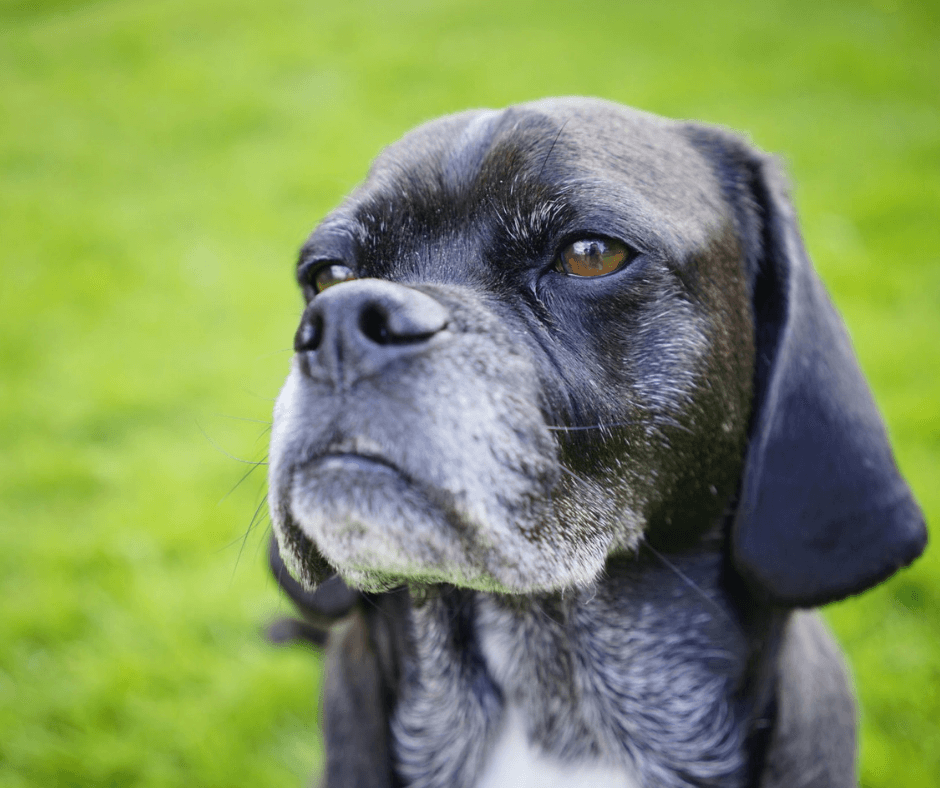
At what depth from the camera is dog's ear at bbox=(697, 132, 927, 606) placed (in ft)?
7.45

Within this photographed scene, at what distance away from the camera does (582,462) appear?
205cm

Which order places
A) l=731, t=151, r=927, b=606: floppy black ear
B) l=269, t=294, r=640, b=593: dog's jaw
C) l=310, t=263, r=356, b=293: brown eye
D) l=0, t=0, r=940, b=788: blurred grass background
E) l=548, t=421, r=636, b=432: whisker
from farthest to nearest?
1. l=0, t=0, r=940, b=788: blurred grass background
2. l=310, t=263, r=356, b=293: brown eye
3. l=731, t=151, r=927, b=606: floppy black ear
4. l=548, t=421, r=636, b=432: whisker
5. l=269, t=294, r=640, b=593: dog's jaw

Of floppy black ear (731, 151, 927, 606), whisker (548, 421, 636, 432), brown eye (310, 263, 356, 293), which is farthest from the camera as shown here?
brown eye (310, 263, 356, 293)

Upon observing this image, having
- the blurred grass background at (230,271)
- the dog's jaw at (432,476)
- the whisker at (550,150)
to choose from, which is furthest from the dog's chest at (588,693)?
the whisker at (550,150)

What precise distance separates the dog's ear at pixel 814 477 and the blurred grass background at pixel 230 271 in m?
1.50

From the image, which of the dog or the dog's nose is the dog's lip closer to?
the dog

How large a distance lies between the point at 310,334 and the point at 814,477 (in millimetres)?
1542

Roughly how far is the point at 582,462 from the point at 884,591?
3.13 m

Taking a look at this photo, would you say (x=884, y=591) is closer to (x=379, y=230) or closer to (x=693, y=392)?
(x=693, y=392)

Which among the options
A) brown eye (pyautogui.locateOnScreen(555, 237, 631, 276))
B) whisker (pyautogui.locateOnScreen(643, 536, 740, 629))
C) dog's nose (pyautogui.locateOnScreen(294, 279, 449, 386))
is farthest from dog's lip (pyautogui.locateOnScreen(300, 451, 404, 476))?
whisker (pyautogui.locateOnScreen(643, 536, 740, 629))

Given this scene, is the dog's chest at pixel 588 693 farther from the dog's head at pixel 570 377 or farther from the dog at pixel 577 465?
the dog's head at pixel 570 377

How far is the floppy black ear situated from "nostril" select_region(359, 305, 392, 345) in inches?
50.5

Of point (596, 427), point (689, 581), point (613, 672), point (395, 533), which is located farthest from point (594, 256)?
point (613, 672)

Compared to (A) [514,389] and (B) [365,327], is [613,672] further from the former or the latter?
(B) [365,327]
